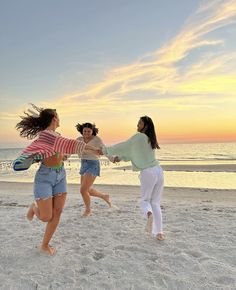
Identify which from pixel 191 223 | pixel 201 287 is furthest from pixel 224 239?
pixel 201 287

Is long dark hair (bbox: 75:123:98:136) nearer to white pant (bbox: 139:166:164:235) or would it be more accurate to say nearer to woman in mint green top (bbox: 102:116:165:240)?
woman in mint green top (bbox: 102:116:165:240)

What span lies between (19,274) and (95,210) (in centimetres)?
390

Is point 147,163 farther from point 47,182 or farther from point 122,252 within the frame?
point 47,182

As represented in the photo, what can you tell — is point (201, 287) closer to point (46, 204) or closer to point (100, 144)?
point (46, 204)

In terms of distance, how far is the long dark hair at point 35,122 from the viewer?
4.68 meters

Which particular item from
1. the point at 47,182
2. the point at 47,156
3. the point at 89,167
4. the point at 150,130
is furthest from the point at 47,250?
the point at 89,167

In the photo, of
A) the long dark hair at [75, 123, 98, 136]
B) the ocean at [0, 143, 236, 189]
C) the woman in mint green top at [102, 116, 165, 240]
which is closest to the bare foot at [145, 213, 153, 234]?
the woman in mint green top at [102, 116, 165, 240]

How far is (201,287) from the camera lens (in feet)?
12.5

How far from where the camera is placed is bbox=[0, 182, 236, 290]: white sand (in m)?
3.99

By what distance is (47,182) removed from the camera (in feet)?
15.3

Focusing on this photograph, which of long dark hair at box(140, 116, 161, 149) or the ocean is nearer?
long dark hair at box(140, 116, 161, 149)

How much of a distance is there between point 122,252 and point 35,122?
225 cm

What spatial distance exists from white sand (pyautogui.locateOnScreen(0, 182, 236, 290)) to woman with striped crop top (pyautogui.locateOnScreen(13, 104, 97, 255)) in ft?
2.29

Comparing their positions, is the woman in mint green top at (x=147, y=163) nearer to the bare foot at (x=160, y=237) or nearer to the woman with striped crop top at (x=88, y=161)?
the bare foot at (x=160, y=237)
